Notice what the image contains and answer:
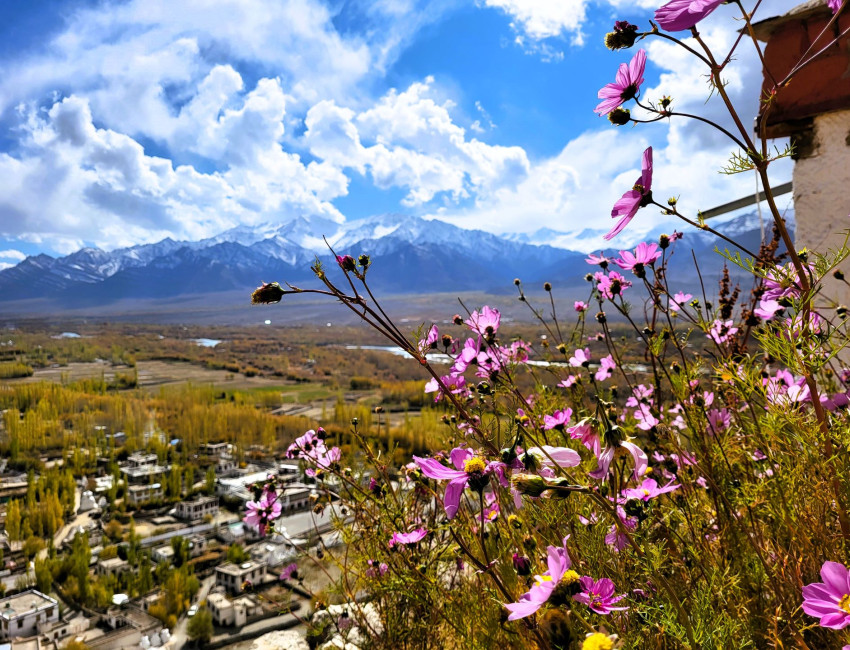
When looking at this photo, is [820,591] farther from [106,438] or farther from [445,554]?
[106,438]

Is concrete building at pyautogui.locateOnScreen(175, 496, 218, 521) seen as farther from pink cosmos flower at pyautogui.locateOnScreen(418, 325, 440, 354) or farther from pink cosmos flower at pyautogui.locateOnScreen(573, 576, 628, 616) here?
pink cosmos flower at pyautogui.locateOnScreen(573, 576, 628, 616)

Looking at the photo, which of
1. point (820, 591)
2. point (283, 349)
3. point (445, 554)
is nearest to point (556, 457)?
point (820, 591)

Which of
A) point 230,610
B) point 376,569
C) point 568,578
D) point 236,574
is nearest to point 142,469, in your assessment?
point 236,574

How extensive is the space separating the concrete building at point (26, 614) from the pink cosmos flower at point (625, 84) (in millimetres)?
16577

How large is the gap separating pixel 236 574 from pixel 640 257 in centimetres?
1557

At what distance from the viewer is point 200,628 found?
10.7 metres

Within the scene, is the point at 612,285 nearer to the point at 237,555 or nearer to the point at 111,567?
the point at 237,555

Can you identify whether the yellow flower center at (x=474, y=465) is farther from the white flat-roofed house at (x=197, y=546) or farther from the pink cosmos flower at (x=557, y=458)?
the white flat-roofed house at (x=197, y=546)

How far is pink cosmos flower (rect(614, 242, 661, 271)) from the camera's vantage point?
984 mm

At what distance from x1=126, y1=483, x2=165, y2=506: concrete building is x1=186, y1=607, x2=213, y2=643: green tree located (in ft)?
42.6

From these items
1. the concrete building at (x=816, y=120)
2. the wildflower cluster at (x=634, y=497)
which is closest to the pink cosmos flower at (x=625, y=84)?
the wildflower cluster at (x=634, y=497)

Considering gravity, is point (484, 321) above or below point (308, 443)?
above

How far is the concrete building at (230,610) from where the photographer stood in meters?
11.4

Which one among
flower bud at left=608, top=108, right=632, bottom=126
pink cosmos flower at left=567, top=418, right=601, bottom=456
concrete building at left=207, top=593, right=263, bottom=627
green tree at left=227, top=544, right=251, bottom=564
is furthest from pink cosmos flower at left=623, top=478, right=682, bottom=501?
green tree at left=227, top=544, right=251, bottom=564
